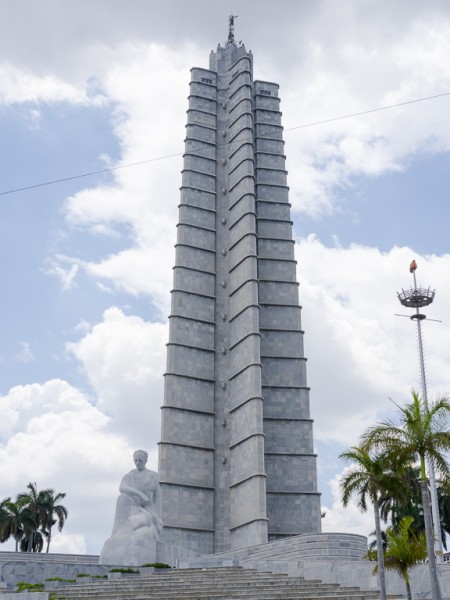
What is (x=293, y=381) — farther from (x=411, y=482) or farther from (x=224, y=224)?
(x=411, y=482)

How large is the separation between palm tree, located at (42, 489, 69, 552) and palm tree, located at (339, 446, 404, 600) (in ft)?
101

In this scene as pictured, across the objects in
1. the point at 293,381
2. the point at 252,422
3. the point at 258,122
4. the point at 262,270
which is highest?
the point at 258,122

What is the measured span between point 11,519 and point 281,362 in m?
17.9

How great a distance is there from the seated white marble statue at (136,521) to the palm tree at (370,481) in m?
8.99

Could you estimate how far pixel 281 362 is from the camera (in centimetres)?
4172

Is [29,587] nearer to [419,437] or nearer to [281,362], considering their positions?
[419,437]

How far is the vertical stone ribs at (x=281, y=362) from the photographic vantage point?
3819 centimetres

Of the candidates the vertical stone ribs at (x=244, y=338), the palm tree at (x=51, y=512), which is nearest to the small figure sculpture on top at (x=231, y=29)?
the vertical stone ribs at (x=244, y=338)

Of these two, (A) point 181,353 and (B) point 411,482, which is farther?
(A) point 181,353

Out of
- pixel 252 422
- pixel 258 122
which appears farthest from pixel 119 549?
pixel 258 122

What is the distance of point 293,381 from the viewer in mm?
41312

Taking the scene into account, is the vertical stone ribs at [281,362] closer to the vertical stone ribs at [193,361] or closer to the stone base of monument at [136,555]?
the vertical stone ribs at [193,361]

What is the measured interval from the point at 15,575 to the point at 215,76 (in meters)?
39.3

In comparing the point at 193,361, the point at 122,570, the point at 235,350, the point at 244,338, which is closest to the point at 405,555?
the point at 122,570
